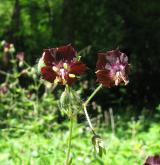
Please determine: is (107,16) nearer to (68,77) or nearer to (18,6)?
(18,6)

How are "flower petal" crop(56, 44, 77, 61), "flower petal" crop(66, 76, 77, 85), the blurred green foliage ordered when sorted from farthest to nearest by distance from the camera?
the blurred green foliage → "flower petal" crop(56, 44, 77, 61) → "flower petal" crop(66, 76, 77, 85)

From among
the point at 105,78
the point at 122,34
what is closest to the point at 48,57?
the point at 105,78

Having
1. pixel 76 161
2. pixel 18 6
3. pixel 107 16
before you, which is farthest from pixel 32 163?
pixel 18 6

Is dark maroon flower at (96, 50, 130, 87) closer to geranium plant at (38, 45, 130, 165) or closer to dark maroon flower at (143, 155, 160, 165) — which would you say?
geranium plant at (38, 45, 130, 165)

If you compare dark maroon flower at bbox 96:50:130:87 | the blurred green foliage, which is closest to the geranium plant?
dark maroon flower at bbox 96:50:130:87

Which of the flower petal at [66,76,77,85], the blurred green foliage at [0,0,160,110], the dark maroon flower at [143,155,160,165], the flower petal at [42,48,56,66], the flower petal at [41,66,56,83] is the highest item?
the blurred green foliage at [0,0,160,110]

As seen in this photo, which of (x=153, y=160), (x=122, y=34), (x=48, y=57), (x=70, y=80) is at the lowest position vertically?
(x=153, y=160)

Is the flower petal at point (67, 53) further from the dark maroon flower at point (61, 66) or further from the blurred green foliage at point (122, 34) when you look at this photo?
the blurred green foliage at point (122, 34)

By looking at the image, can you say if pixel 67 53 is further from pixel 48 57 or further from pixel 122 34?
pixel 122 34
